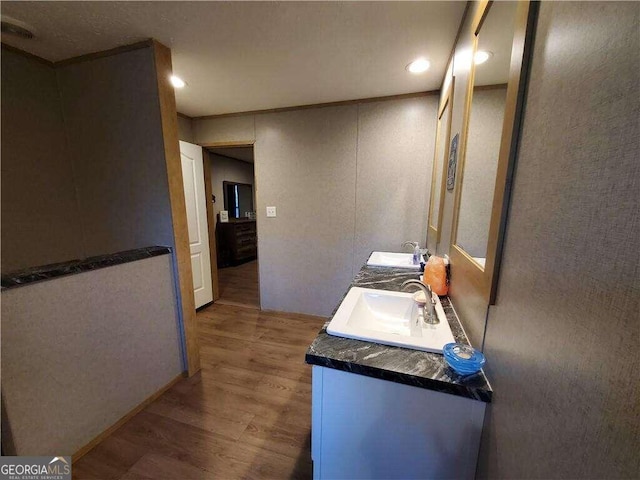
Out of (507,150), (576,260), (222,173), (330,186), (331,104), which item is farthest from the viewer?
(222,173)

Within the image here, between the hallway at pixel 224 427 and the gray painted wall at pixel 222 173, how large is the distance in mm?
3380

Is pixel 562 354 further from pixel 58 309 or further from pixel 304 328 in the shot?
pixel 304 328

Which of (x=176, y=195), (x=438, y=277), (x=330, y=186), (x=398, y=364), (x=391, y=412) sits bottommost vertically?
(x=391, y=412)

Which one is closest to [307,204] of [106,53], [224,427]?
[106,53]

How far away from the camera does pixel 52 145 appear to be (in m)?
1.82

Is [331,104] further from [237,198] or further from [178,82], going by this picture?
[237,198]

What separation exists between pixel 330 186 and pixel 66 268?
2.09 metres

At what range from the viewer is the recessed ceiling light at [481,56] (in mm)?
872

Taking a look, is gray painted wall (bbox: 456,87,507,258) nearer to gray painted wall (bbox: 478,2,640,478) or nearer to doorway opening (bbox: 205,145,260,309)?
gray painted wall (bbox: 478,2,640,478)

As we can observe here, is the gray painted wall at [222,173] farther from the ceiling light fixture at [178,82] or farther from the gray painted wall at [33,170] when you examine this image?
the gray painted wall at [33,170]

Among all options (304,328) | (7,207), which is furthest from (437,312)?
(7,207)

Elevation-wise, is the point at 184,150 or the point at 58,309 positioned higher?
the point at 184,150

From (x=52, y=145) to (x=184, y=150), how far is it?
1.03 m

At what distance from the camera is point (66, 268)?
1.19m
